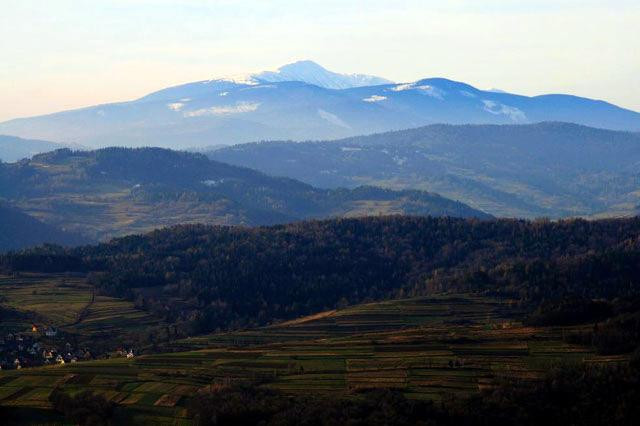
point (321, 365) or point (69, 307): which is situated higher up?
point (321, 365)

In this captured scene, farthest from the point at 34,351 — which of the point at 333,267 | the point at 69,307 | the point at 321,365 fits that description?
the point at 333,267

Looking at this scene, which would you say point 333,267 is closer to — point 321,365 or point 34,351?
point 34,351

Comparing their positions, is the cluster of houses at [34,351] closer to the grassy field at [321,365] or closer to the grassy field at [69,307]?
the grassy field at [69,307]

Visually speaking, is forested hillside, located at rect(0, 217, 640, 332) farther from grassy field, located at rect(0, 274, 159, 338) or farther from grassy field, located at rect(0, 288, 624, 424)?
grassy field, located at rect(0, 288, 624, 424)

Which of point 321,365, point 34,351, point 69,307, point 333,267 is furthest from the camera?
point 333,267

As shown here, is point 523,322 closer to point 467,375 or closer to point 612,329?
point 612,329

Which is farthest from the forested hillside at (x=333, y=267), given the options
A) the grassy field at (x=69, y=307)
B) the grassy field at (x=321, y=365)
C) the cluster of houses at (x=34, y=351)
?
the grassy field at (x=321, y=365)

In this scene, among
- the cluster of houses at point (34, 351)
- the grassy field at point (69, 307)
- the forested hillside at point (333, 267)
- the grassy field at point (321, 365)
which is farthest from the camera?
Result: the forested hillside at point (333, 267)

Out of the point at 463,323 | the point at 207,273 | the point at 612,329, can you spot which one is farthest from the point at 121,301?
the point at 612,329
